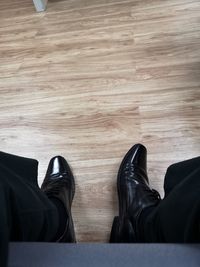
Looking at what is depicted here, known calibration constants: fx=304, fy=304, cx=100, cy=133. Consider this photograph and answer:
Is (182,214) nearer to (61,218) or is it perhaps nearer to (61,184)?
(61,218)

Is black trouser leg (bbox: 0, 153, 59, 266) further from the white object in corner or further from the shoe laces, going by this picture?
the white object in corner

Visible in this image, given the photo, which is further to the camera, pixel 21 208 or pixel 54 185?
pixel 54 185

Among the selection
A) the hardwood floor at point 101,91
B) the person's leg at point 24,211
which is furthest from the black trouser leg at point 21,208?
the hardwood floor at point 101,91

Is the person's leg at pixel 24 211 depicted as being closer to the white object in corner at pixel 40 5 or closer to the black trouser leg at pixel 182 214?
the black trouser leg at pixel 182 214

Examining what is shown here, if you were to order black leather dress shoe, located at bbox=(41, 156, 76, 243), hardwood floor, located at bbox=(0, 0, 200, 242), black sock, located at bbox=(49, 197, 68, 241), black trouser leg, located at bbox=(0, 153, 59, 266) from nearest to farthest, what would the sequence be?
black trouser leg, located at bbox=(0, 153, 59, 266), black sock, located at bbox=(49, 197, 68, 241), black leather dress shoe, located at bbox=(41, 156, 76, 243), hardwood floor, located at bbox=(0, 0, 200, 242)

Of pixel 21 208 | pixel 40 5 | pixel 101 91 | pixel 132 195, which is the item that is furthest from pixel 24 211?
pixel 40 5

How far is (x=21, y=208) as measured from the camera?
0.55 m

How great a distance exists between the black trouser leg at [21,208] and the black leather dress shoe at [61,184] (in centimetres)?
16

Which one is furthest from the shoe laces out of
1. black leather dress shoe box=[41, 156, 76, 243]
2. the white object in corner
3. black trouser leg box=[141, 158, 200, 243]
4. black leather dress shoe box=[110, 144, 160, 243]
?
the white object in corner

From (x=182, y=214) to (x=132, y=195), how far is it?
36 centimetres

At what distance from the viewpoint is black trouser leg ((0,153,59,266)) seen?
0.48 m

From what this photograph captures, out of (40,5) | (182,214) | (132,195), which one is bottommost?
(132,195)

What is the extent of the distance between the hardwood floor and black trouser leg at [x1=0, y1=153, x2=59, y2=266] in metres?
0.30

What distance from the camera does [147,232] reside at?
2.14 ft
